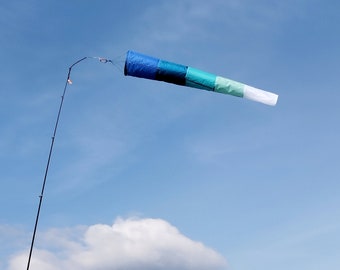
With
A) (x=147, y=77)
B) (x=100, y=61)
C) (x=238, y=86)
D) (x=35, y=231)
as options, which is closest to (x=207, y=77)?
(x=238, y=86)

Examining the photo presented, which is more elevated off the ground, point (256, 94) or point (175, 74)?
point (175, 74)

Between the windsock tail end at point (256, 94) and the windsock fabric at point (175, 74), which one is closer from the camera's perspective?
the windsock tail end at point (256, 94)

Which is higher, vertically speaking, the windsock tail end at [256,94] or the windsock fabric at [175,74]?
the windsock fabric at [175,74]

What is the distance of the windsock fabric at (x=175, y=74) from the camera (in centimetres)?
2091

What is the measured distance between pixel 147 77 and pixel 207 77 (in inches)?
111

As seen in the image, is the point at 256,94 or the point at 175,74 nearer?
the point at 256,94

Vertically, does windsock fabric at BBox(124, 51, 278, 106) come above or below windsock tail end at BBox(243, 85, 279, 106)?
above

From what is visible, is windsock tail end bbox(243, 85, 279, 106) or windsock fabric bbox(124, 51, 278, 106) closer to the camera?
windsock tail end bbox(243, 85, 279, 106)

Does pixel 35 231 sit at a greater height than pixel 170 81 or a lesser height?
lesser

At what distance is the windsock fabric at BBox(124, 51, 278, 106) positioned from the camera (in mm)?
20906

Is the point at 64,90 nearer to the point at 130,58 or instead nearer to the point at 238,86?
the point at 130,58

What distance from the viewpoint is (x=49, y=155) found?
945 inches

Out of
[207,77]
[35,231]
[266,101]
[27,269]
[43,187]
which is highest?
[207,77]

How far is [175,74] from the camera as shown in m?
21.7
